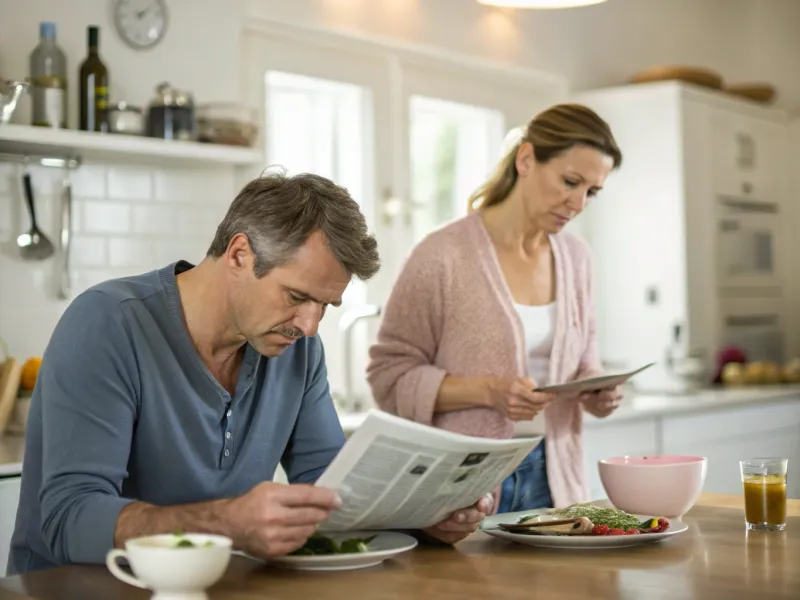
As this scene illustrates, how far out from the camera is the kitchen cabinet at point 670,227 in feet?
17.0

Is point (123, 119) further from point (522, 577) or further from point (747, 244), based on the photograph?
point (747, 244)

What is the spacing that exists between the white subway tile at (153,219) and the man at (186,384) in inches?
67.1

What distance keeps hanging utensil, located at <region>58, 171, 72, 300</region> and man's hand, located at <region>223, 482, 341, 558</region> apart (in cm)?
199

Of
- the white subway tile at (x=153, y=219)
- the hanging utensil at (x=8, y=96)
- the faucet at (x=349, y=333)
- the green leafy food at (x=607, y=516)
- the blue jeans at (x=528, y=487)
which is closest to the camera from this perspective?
the green leafy food at (x=607, y=516)

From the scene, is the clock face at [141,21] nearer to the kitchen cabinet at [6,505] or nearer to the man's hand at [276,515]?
the kitchen cabinet at [6,505]

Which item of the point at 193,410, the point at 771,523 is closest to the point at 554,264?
the point at 771,523

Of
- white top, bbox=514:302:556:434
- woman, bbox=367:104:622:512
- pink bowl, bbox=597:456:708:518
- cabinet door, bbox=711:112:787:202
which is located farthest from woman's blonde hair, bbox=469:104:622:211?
cabinet door, bbox=711:112:787:202

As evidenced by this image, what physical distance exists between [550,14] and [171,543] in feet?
13.8

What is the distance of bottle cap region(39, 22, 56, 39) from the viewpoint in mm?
3254

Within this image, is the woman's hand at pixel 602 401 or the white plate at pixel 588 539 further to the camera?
the woman's hand at pixel 602 401

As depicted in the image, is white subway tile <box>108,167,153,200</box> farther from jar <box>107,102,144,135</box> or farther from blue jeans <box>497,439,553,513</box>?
blue jeans <box>497,439,553,513</box>

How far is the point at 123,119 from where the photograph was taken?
336 centimetres

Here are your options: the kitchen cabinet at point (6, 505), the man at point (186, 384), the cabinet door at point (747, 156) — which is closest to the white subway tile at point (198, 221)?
the kitchen cabinet at point (6, 505)

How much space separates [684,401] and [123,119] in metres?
2.40
